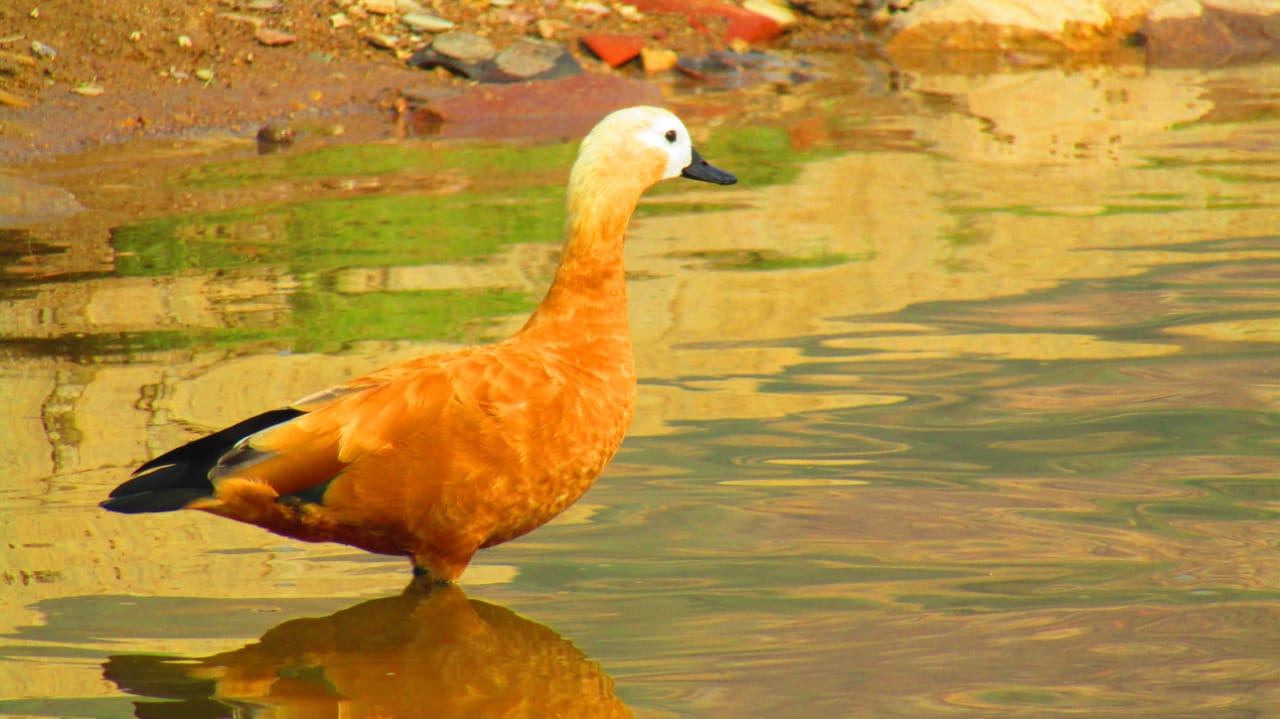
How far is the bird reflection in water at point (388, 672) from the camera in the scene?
12.1 feet

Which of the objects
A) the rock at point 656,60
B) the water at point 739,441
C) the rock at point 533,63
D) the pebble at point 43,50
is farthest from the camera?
the rock at point 656,60

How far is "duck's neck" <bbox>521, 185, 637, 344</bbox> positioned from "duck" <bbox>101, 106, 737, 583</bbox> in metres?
0.09

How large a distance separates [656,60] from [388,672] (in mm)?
10981

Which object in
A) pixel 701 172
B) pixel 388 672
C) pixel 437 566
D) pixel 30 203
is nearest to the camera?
pixel 388 672

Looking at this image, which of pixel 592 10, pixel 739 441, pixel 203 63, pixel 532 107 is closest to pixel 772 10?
Result: pixel 592 10

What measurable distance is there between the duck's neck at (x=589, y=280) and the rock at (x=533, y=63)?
871 cm

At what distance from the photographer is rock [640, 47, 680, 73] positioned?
46.9 feet

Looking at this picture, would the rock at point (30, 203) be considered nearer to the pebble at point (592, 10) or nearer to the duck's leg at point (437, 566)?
the duck's leg at point (437, 566)

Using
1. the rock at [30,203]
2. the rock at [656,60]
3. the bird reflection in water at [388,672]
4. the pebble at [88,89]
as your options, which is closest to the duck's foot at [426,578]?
the bird reflection in water at [388,672]

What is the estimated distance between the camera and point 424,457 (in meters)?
4.07

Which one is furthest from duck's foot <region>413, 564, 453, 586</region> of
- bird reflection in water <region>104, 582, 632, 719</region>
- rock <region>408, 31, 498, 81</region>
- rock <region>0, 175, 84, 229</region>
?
rock <region>408, 31, 498, 81</region>

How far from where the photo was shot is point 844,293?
23.7 ft

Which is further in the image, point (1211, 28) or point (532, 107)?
point (1211, 28)

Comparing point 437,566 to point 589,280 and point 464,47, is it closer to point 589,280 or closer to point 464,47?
point 589,280
